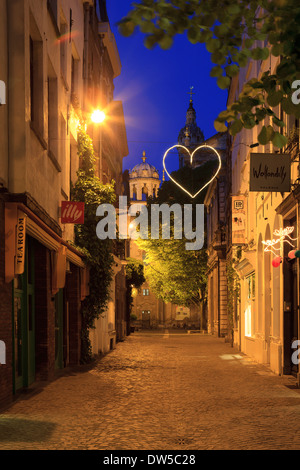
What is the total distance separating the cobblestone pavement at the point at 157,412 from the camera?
7.74 metres

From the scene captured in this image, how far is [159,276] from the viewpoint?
169 ft

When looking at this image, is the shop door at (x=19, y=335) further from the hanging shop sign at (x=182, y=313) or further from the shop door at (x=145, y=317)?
the shop door at (x=145, y=317)

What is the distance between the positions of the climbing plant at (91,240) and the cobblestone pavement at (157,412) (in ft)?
9.44

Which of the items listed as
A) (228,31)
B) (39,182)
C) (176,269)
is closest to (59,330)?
(39,182)

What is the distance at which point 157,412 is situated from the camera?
1009 centimetres

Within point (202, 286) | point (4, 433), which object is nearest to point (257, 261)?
point (4, 433)

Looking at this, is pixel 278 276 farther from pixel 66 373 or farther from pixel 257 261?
pixel 66 373

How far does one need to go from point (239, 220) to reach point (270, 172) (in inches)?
388

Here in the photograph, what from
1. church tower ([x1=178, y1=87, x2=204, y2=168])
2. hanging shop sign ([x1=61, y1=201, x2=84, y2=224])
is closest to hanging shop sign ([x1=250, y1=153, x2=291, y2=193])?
hanging shop sign ([x1=61, y1=201, x2=84, y2=224])

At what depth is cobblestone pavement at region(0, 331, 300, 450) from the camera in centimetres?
774

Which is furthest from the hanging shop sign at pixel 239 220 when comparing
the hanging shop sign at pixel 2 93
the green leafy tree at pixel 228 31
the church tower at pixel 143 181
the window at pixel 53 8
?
the church tower at pixel 143 181

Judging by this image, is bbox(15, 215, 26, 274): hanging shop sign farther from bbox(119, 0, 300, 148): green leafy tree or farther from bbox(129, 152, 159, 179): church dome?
bbox(129, 152, 159, 179): church dome

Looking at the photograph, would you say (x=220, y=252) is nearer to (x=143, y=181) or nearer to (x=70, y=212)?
(x=70, y=212)
